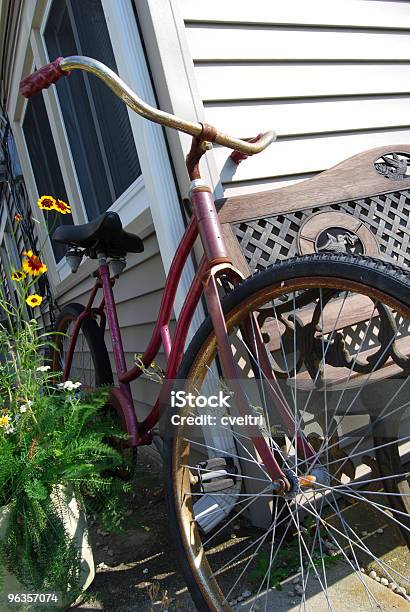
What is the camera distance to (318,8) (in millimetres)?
1982

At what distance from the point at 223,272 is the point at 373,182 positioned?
0.82 meters

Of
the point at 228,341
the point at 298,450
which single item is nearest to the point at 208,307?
the point at 228,341

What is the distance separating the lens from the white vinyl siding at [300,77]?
5.69 feet

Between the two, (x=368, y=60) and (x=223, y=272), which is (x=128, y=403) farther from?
(x=368, y=60)

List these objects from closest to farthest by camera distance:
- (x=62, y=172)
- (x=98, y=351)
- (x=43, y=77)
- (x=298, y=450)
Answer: (x=298, y=450) < (x=43, y=77) < (x=98, y=351) < (x=62, y=172)

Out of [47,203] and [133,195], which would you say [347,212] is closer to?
[133,195]

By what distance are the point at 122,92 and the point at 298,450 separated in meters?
0.89

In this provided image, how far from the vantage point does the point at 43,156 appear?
4094 millimetres

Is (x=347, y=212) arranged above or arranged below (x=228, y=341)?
above

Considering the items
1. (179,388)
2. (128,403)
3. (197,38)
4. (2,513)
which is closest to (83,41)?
(197,38)

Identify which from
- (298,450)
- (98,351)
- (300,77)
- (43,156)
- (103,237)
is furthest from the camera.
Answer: (43,156)

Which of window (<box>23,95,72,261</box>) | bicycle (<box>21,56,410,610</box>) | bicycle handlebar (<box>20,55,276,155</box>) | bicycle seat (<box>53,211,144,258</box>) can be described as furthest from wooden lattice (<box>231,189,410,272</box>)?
window (<box>23,95,72,261</box>)

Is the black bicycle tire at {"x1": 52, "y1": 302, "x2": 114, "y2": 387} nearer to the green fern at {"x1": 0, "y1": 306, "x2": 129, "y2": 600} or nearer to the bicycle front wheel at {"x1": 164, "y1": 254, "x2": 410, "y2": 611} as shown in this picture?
the green fern at {"x1": 0, "y1": 306, "x2": 129, "y2": 600}

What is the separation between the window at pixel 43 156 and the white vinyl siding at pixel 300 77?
82.9 inches
